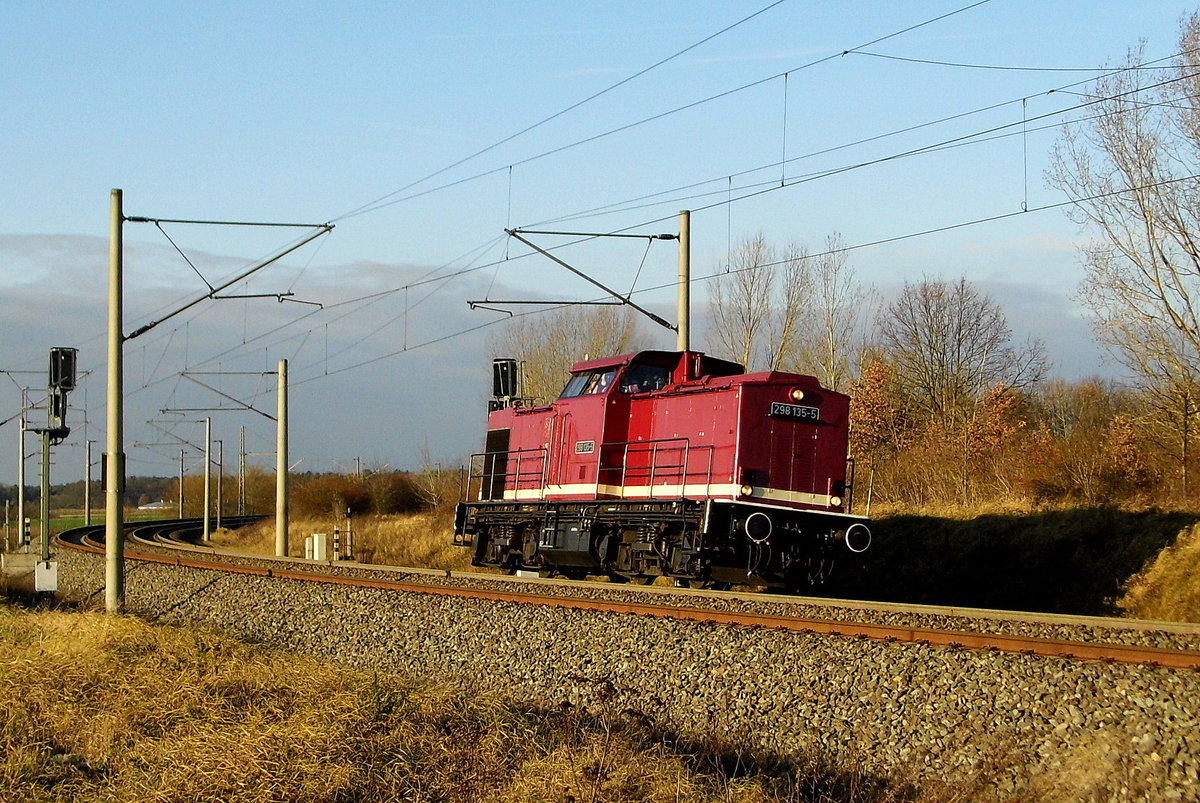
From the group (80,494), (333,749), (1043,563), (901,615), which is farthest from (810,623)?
(80,494)

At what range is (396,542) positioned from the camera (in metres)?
36.9

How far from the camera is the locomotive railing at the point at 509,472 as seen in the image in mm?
19734

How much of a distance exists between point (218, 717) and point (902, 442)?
3226 cm

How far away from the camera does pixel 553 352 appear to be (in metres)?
51.1

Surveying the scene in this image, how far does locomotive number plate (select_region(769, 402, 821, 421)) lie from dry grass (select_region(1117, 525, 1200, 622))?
4988mm

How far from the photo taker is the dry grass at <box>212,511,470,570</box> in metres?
32.8

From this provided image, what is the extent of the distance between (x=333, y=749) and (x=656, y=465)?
10.2 metres

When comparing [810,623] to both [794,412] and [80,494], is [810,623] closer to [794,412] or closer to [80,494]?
[794,412]

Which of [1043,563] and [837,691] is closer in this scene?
[837,691]

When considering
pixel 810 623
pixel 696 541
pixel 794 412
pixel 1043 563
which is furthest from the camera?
pixel 1043 563

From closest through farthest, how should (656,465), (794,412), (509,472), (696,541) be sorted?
(696,541)
(794,412)
(656,465)
(509,472)

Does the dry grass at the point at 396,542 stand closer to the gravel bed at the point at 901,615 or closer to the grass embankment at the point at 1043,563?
the grass embankment at the point at 1043,563

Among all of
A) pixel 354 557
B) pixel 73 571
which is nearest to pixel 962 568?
pixel 73 571

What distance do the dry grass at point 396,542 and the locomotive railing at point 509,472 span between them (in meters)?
7.02
